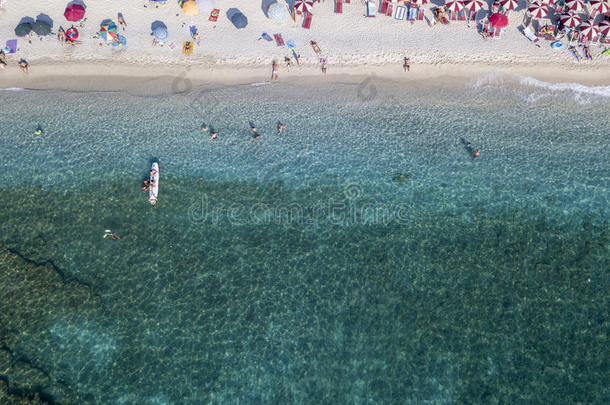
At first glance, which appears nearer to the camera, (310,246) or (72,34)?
(310,246)

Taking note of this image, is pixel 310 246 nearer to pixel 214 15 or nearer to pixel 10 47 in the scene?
pixel 214 15

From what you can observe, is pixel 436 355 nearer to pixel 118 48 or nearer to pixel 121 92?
pixel 121 92

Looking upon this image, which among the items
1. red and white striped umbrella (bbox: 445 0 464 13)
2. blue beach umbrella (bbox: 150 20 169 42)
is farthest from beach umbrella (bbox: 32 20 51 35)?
red and white striped umbrella (bbox: 445 0 464 13)

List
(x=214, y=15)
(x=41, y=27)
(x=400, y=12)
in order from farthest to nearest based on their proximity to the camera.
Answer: (x=400, y=12)
(x=214, y=15)
(x=41, y=27)

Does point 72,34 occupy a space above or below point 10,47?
above

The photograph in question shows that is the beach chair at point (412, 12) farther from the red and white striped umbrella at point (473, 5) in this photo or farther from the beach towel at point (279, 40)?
the beach towel at point (279, 40)

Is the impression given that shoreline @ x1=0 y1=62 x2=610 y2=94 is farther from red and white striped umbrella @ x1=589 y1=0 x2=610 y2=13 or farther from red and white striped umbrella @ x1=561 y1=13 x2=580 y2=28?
red and white striped umbrella @ x1=589 y1=0 x2=610 y2=13

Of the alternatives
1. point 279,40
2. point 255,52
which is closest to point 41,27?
point 255,52
